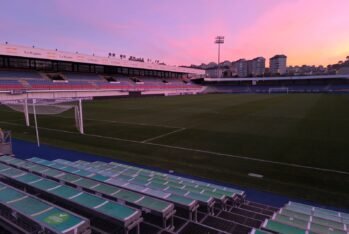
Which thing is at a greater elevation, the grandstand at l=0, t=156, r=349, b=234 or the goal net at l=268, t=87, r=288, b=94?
the grandstand at l=0, t=156, r=349, b=234

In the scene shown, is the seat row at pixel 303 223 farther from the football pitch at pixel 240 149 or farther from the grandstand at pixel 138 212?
the football pitch at pixel 240 149

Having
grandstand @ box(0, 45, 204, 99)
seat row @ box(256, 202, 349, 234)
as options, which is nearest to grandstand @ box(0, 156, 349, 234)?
seat row @ box(256, 202, 349, 234)

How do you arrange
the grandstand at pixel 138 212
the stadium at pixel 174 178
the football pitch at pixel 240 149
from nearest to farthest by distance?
the grandstand at pixel 138 212 → the stadium at pixel 174 178 → the football pitch at pixel 240 149

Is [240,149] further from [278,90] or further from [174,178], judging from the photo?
[278,90]

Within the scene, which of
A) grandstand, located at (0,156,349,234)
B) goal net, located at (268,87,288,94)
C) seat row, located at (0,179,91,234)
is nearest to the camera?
seat row, located at (0,179,91,234)

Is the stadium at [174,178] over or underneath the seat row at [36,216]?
underneath

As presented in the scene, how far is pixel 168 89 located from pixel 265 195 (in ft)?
235

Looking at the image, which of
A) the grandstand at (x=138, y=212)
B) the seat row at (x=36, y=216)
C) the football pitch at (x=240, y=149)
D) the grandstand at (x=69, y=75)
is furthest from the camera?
the grandstand at (x=69, y=75)

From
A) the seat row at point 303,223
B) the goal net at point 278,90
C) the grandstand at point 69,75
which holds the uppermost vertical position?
the grandstand at point 69,75

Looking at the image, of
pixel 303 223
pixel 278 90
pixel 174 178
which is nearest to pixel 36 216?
pixel 303 223

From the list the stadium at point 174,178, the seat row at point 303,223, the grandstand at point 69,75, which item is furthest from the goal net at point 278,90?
the seat row at point 303,223

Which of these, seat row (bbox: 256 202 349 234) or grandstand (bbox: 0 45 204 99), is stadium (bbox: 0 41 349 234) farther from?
grandstand (bbox: 0 45 204 99)

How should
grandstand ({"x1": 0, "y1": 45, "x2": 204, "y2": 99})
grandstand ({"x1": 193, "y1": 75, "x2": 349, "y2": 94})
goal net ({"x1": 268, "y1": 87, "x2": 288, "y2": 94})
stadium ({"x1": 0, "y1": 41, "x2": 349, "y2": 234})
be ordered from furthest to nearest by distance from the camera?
1. goal net ({"x1": 268, "y1": 87, "x2": 288, "y2": 94})
2. grandstand ({"x1": 193, "y1": 75, "x2": 349, "y2": 94})
3. grandstand ({"x1": 0, "y1": 45, "x2": 204, "y2": 99})
4. stadium ({"x1": 0, "y1": 41, "x2": 349, "y2": 234})

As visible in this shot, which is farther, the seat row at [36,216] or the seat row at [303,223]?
the seat row at [303,223]
